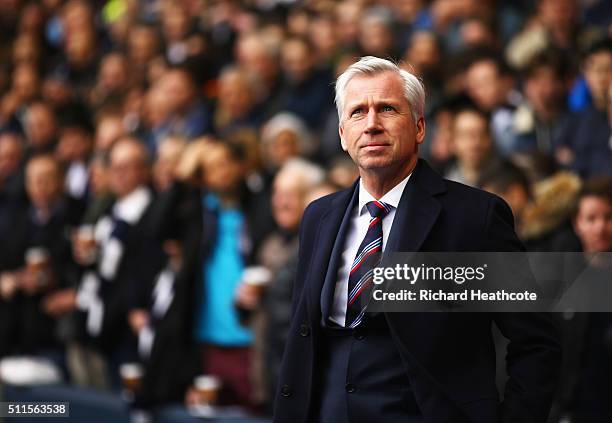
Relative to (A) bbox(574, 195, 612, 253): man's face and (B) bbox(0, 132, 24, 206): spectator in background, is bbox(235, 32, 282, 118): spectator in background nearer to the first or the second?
(B) bbox(0, 132, 24, 206): spectator in background

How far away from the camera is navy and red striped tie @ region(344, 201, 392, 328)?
117 inches

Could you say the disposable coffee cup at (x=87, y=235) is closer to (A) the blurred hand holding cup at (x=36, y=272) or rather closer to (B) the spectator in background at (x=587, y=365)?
(A) the blurred hand holding cup at (x=36, y=272)

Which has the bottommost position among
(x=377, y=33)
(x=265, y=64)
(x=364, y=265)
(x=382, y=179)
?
(x=364, y=265)

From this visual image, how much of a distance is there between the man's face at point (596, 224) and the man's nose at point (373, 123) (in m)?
2.17

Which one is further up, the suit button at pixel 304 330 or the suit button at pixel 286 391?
the suit button at pixel 304 330

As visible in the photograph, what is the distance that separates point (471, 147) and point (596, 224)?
1278mm

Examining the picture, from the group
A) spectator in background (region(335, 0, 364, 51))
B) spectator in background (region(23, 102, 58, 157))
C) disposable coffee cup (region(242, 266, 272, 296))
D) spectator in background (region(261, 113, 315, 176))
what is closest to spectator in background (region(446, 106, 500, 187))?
disposable coffee cup (region(242, 266, 272, 296))

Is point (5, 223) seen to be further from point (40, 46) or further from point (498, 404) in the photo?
point (498, 404)

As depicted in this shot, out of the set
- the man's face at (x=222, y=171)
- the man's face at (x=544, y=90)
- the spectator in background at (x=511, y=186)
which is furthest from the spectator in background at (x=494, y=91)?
the man's face at (x=222, y=171)

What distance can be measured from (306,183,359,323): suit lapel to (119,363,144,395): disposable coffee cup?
3.51 meters

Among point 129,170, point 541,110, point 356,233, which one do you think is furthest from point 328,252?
point 129,170

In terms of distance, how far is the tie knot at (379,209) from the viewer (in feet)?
10.1

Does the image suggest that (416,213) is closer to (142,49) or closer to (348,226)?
(348,226)

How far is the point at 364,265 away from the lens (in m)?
3.04
